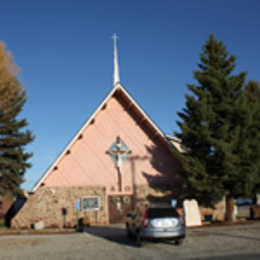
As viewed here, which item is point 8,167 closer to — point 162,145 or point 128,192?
point 128,192

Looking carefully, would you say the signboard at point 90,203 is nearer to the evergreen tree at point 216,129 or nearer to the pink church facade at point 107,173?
the pink church facade at point 107,173

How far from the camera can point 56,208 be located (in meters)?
23.2

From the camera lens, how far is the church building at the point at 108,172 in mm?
23141

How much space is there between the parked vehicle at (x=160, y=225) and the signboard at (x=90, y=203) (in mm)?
10277

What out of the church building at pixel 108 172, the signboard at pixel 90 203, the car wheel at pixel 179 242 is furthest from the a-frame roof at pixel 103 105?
the car wheel at pixel 179 242

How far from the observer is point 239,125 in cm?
2139

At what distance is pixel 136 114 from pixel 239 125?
740cm

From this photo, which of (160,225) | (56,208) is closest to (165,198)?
(56,208)

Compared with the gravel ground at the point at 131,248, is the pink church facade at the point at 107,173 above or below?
above

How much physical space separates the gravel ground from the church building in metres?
6.11

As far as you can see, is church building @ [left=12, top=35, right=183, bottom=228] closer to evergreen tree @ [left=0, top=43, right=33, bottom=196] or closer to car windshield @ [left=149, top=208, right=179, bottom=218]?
evergreen tree @ [left=0, top=43, right=33, bottom=196]

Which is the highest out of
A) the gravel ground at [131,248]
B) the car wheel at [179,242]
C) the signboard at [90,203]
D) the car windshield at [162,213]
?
the signboard at [90,203]

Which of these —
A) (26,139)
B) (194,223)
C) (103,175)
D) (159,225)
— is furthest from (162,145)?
(159,225)

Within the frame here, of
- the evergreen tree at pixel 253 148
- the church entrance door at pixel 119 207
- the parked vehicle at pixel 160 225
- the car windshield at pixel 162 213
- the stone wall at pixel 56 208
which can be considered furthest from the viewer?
the church entrance door at pixel 119 207
